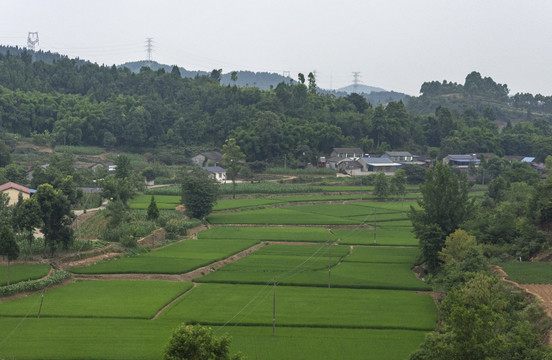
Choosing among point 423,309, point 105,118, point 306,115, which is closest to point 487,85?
point 306,115

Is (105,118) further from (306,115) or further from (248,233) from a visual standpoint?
(248,233)

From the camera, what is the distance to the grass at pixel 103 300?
1011 inches

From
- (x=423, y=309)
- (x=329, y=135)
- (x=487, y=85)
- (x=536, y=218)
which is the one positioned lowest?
(x=423, y=309)

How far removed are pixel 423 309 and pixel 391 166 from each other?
54.1 m

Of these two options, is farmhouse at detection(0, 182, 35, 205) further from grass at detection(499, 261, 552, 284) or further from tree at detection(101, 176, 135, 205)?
grass at detection(499, 261, 552, 284)

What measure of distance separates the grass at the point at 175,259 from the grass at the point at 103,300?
1928mm

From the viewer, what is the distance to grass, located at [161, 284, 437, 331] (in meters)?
25.4

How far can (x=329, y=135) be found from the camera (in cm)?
8381

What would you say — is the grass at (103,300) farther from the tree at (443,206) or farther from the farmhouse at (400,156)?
the farmhouse at (400,156)

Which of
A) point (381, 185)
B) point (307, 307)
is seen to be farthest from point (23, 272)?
point (381, 185)

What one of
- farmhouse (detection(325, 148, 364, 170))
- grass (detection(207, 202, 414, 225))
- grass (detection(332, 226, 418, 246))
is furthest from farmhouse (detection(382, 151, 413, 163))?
grass (detection(332, 226, 418, 246))

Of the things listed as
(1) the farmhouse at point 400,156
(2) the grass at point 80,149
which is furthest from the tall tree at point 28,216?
(1) the farmhouse at point 400,156

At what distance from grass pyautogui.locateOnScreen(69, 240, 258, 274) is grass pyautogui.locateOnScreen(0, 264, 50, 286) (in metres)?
1.83

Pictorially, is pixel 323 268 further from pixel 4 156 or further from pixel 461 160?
pixel 461 160
